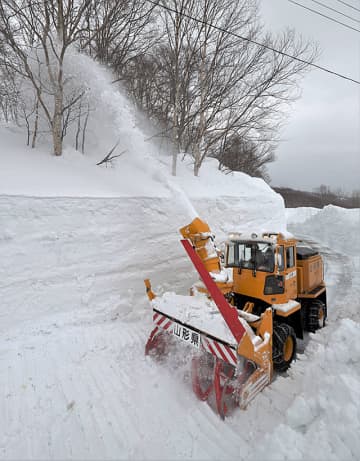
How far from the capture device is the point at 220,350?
3426mm

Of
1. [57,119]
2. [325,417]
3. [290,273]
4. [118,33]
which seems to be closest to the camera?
[325,417]

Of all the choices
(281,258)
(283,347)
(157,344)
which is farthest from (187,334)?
(281,258)

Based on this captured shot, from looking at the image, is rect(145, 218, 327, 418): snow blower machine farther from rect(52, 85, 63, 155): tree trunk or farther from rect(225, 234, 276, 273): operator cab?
rect(52, 85, 63, 155): tree trunk

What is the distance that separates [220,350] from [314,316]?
3.22 m

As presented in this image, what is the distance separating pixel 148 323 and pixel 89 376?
65.8 inches

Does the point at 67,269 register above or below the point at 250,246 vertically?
below

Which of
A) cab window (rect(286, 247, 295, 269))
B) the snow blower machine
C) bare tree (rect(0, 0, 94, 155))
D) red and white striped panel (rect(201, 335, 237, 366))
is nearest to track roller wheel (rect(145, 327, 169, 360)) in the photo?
the snow blower machine

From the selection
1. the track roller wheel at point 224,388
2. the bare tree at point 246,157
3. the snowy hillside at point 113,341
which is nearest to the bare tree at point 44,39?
the snowy hillside at point 113,341

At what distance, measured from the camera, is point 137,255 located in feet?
19.7

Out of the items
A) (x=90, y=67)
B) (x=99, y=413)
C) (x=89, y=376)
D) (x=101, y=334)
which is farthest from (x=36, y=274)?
(x=90, y=67)

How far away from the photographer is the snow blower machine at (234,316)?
11.2ft

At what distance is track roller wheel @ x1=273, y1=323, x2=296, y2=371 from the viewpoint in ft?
13.7

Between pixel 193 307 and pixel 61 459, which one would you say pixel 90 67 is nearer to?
pixel 193 307

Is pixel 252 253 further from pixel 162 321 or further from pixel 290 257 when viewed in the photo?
pixel 162 321
